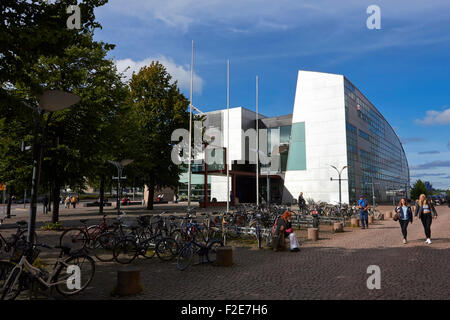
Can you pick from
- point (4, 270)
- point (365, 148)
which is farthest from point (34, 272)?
point (365, 148)

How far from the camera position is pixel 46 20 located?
269 inches

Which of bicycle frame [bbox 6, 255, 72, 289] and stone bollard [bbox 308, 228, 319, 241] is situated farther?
stone bollard [bbox 308, 228, 319, 241]

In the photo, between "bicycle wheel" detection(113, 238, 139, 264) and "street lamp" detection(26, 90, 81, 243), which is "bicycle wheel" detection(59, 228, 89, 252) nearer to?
Result: "bicycle wheel" detection(113, 238, 139, 264)

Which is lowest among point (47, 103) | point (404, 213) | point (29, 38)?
point (404, 213)

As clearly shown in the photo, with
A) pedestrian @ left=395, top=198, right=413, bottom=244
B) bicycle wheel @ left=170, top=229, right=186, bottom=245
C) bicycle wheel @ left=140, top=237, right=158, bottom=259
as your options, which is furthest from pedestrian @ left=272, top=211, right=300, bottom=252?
pedestrian @ left=395, top=198, right=413, bottom=244

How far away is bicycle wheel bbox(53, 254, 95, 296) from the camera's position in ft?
17.8

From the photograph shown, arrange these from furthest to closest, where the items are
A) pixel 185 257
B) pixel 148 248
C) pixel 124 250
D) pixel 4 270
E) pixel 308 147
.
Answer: pixel 308 147 < pixel 148 248 < pixel 124 250 < pixel 185 257 < pixel 4 270

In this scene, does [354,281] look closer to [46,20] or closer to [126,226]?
[126,226]

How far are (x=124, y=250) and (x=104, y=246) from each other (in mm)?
1424

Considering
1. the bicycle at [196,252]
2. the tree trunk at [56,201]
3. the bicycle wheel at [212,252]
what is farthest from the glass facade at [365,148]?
the bicycle at [196,252]

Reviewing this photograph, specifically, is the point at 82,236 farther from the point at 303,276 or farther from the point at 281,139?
the point at 281,139

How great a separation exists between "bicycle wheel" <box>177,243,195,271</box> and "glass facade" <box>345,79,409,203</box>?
4179 centimetres

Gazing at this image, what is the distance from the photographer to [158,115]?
89.1ft

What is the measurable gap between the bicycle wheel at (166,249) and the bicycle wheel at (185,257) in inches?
27.9
